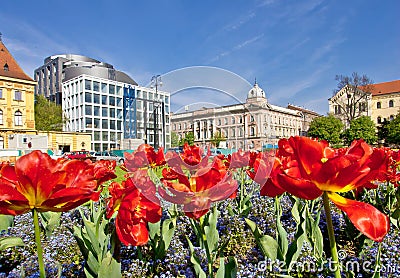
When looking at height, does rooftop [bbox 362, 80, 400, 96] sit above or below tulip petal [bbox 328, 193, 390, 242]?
above

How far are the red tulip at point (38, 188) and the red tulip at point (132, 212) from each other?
0.28 m

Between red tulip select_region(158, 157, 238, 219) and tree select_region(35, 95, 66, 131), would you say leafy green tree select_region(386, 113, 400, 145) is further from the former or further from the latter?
tree select_region(35, 95, 66, 131)

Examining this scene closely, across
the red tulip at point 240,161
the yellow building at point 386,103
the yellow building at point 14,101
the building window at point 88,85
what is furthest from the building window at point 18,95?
the yellow building at point 386,103

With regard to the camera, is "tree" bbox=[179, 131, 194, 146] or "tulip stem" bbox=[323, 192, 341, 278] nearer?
"tulip stem" bbox=[323, 192, 341, 278]

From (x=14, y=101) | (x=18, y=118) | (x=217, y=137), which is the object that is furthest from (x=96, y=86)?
(x=217, y=137)

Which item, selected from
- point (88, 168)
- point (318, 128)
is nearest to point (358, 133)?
point (318, 128)

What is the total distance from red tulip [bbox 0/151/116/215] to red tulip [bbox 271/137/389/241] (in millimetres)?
566

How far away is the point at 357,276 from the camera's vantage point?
1791 millimetres

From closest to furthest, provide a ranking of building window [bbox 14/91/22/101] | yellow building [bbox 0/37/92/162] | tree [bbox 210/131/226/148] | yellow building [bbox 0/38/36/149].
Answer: tree [bbox 210/131/226/148], yellow building [bbox 0/37/92/162], yellow building [bbox 0/38/36/149], building window [bbox 14/91/22/101]

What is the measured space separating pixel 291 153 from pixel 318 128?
50067 millimetres

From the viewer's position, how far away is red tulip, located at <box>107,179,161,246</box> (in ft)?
3.53

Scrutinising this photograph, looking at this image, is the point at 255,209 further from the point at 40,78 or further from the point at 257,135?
the point at 40,78

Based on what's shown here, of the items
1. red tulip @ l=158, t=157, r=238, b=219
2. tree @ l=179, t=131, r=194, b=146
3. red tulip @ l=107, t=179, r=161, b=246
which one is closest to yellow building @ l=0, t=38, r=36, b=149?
tree @ l=179, t=131, r=194, b=146

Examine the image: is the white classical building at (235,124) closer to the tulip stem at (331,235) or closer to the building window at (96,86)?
the tulip stem at (331,235)
